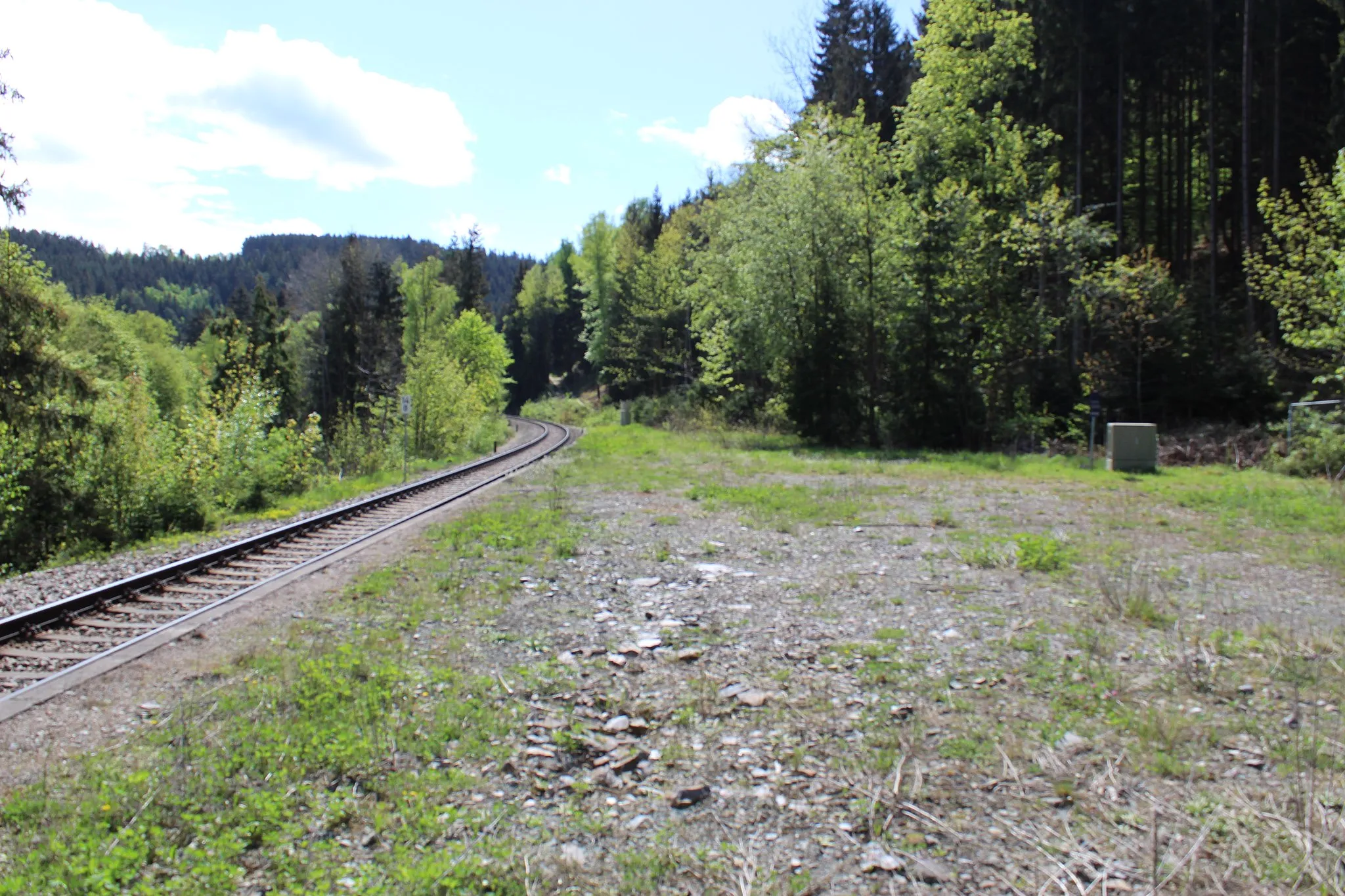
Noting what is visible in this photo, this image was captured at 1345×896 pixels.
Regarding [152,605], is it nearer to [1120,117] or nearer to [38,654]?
[38,654]

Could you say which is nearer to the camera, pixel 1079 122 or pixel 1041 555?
pixel 1041 555

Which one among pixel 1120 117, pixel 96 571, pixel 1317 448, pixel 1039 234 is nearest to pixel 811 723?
pixel 96 571

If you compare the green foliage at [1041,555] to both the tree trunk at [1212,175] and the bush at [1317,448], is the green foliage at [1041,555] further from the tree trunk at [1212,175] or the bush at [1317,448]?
the tree trunk at [1212,175]

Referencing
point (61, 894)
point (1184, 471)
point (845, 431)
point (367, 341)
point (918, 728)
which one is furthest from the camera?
point (367, 341)

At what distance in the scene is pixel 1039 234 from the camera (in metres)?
28.7

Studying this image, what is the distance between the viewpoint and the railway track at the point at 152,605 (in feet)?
21.3

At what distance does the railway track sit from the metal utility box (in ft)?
52.7

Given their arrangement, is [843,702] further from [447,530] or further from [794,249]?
[794,249]

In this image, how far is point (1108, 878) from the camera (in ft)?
11.4

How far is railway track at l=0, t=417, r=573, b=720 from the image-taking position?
650cm

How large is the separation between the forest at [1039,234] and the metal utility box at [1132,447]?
21.8 feet

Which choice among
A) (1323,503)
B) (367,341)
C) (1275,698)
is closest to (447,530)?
(1275,698)

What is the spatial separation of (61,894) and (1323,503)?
1687cm

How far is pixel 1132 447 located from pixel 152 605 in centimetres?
2007
